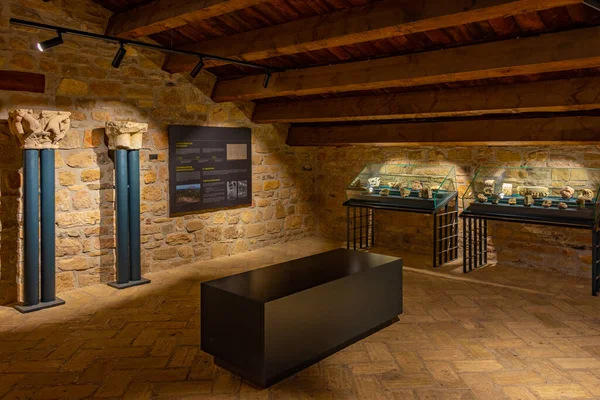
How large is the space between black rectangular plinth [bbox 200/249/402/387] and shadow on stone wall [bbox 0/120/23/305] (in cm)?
245

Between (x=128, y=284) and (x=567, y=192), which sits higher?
(x=567, y=192)

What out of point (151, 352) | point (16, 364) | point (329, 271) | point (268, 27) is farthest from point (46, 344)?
point (268, 27)

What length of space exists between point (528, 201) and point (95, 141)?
4.49m

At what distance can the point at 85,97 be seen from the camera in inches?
200

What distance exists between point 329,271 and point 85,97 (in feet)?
10.3

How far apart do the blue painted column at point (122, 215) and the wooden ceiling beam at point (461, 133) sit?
2832 mm

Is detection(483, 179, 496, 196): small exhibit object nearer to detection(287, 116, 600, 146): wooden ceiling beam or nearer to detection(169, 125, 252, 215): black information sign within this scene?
detection(287, 116, 600, 146): wooden ceiling beam

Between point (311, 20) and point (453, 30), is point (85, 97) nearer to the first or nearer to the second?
point (311, 20)

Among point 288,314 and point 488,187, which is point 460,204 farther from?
point 288,314

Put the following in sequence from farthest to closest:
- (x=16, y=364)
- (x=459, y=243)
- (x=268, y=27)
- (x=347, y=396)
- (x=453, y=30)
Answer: (x=459, y=243)
(x=268, y=27)
(x=453, y=30)
(x=16, y=364)
(x=347, y=396)

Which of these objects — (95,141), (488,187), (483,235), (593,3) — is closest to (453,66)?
(593,3)

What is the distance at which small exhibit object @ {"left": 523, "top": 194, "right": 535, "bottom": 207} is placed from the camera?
5.25 m

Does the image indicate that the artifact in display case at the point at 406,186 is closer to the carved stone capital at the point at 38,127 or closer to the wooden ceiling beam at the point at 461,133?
the wooden ceiling beam at the point at 461,133

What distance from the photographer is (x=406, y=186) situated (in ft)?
20.4
